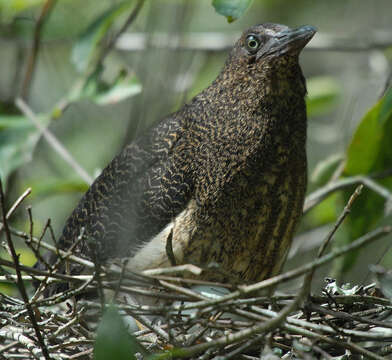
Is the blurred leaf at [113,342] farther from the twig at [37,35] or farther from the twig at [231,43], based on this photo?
the twig at [37,35]

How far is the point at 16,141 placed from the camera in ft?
17.6

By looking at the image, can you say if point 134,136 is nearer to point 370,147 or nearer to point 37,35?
point 370,147

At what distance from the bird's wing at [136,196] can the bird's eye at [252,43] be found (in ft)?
2.05

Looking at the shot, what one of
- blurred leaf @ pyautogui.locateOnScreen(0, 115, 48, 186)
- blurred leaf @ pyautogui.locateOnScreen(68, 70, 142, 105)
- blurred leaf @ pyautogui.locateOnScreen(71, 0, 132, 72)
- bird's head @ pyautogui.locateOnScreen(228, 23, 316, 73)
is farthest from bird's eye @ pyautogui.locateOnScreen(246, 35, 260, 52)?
blurred leaf @ pyautogui.locateOnScreen(0, 115, 48, 186)

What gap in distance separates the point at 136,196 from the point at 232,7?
1.44m

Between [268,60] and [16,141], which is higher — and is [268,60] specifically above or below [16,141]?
above

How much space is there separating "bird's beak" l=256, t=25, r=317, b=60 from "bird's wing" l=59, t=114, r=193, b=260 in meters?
0.74

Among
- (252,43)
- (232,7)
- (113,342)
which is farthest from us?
(252,43)

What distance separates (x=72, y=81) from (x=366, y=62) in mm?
3550

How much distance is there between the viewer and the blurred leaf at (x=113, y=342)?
262cm

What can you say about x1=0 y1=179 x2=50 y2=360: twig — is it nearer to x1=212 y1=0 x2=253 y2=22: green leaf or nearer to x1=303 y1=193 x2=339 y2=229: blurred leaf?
x1=212 y1=0 x2=253 y2=22: green leaf

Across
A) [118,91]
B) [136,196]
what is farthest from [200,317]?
[118,91]

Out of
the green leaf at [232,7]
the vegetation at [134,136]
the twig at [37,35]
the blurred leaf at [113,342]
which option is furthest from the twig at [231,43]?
the blurred leaf at [113,342]

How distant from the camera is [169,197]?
14.2 ft
